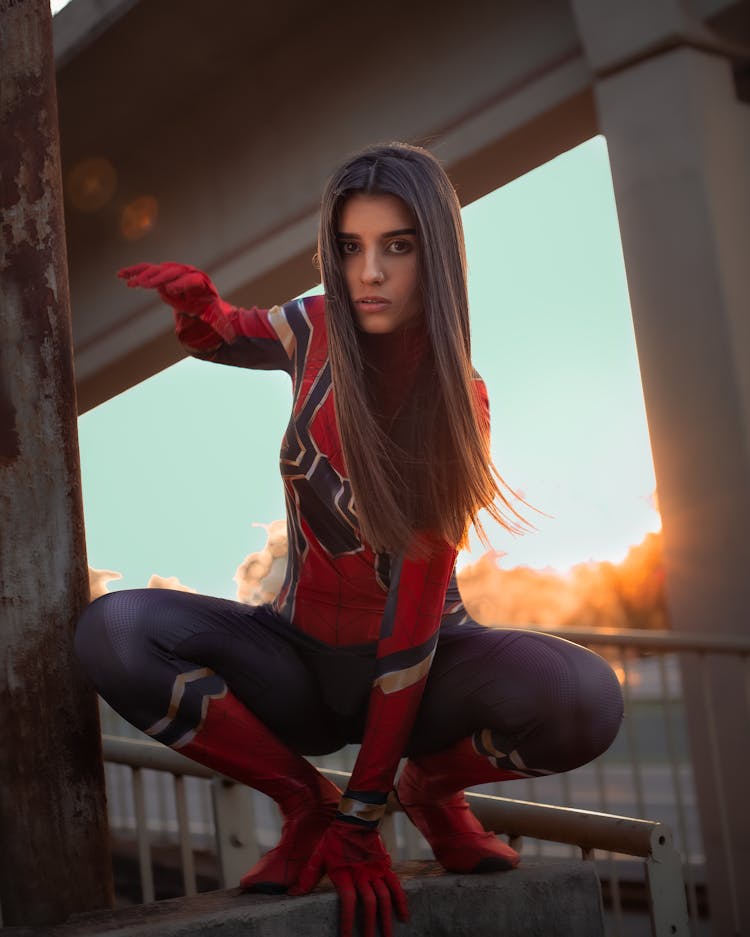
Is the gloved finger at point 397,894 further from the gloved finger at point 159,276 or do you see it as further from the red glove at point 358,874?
the gloved finger at point 159,276

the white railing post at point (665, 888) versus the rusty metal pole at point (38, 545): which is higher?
the rusty metal pole at point (38, 545)

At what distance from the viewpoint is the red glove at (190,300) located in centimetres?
233

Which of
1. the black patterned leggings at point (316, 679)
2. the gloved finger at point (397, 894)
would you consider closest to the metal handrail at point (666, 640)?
the black patterned leggings at point (316, 679)

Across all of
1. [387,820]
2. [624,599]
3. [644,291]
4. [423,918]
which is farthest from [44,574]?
[624,599]

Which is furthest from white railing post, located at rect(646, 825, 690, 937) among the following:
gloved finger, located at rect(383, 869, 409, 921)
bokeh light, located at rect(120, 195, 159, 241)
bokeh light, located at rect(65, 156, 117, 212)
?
bokeh light, located at rect(65, 156, 117, 212)

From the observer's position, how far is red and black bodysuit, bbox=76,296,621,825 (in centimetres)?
203

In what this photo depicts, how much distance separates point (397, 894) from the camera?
198cm

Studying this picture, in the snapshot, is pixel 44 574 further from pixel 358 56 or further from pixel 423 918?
pixel 358 56

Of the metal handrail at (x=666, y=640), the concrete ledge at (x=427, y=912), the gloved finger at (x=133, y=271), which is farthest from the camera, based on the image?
the metal handrail at (x=666, y=640)

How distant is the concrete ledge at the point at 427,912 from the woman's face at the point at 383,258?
1.06m

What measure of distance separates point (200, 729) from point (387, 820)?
838 mm

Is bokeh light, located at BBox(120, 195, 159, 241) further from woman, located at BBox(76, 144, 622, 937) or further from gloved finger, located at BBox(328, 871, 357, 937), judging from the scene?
gloved finger, located at BBox(328, 871, 357, 937)

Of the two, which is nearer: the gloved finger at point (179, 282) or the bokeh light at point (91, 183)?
the gloved finger at point (179, 282)

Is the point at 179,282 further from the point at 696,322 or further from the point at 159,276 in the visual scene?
the point at 696,322
